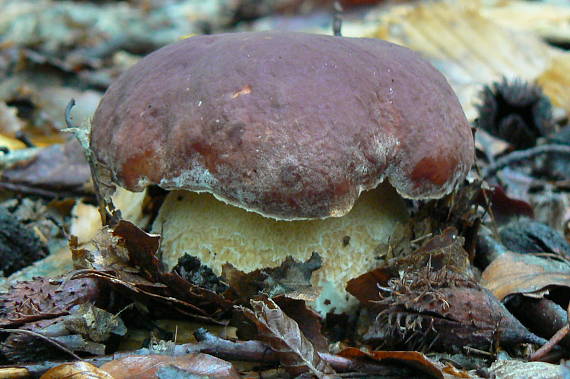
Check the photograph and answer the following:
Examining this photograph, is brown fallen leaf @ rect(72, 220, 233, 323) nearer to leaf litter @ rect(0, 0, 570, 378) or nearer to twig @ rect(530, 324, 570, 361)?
leaf litter @ rect(0, 0, 570, 378)

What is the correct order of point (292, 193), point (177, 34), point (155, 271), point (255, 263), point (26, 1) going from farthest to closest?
point (26, 1), point (177, 34), point (255, 263), point (155, 271), point (292, 193)

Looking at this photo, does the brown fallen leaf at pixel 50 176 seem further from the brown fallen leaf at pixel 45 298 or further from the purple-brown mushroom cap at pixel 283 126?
the brown fallen leaf at pixel 45 298

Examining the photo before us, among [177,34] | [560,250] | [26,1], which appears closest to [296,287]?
[560,250]

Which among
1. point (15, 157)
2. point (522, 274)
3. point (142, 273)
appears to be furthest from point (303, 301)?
point (15, 157)

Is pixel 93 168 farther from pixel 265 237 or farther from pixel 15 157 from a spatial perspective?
pixel 15 157

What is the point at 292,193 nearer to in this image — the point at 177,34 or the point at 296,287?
the point at 296,287

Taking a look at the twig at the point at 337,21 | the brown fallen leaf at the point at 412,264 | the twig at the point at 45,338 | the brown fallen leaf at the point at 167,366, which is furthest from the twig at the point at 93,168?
the twig at the point at 337,21
